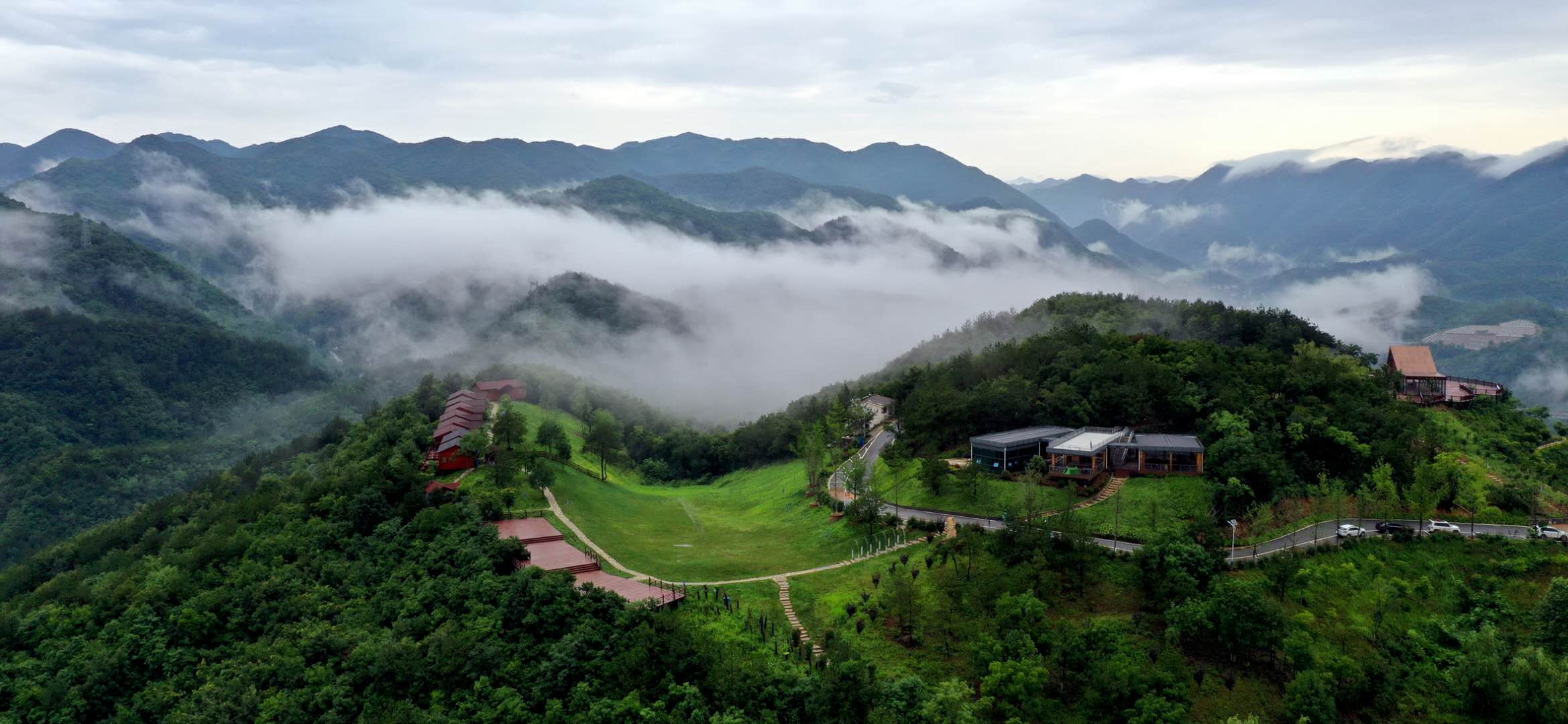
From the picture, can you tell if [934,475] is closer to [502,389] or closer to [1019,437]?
[1019,437]

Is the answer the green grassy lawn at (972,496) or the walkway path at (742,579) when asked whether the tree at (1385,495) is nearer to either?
the green grassy lawn at (972,496)

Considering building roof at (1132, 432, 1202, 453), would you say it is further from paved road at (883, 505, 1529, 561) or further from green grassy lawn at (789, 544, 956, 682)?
green grassy lawn at (789, 544, 956, 682)

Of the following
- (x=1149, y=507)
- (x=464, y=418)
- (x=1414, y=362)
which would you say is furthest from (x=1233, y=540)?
(x=464, y=418)

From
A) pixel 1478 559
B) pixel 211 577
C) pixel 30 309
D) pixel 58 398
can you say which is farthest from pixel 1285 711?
pixel 30 309

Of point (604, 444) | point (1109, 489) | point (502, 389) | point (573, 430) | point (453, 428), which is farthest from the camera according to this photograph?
point (502, 389)

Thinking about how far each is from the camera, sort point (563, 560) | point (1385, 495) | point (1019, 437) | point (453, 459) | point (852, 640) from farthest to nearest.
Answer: point (453, 459) < point (1019, 437) < point (1385, 495) < point (563, 560) < point (852, 640)

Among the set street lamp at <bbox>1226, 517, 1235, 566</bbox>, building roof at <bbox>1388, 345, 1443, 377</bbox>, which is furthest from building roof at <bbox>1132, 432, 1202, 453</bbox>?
building roof at <bbox>1388, 345, 1443, 377</bbox>

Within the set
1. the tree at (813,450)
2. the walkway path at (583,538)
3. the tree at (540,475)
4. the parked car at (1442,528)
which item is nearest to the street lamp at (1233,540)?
the parked car at (1442,528)
